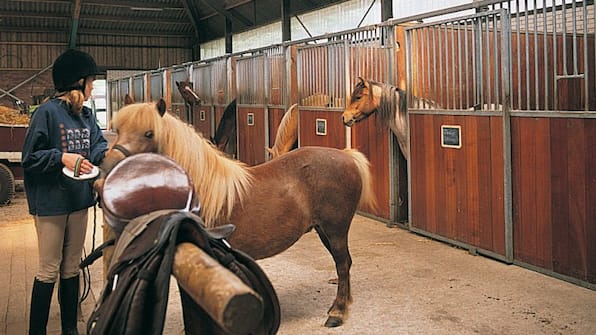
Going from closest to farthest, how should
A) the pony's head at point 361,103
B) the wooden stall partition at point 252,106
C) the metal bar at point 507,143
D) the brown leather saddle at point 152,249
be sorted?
1. the brown leather saddle at point 152,249
2. the metal bar at point 507,143
3. the pony's head at point 361,103
4. the wooden stall partition at point 252,106

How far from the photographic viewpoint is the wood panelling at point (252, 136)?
7.00 metres

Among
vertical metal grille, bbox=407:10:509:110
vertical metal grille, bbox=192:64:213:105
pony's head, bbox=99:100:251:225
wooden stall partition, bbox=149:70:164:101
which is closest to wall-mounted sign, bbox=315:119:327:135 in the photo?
vertical metal grille, bbox=407:10:509:110

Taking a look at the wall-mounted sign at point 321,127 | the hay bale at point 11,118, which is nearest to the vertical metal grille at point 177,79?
the hay bale at point 11,118

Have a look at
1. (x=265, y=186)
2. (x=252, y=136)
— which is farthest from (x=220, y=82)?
(x=265, y=186)

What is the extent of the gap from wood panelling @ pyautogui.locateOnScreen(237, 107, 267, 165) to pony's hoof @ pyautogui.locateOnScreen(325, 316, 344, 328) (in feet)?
14.1

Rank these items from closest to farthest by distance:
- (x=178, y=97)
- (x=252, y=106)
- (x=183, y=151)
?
(x=183, y=151) → (x=252, y=106) → (x=178, y=97)

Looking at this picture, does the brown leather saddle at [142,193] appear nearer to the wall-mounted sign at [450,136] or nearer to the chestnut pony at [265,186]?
→ the chestnut pony at [265,186]

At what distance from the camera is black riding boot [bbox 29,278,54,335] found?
2.25m

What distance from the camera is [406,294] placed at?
3184 millimetres

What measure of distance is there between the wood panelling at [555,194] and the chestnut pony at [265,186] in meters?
1.17

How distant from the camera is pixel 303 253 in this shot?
4.13 meters

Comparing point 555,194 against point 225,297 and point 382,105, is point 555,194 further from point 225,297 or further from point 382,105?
point 225,297

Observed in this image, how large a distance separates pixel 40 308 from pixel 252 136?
5.08 meters

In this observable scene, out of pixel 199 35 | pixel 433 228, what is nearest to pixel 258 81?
pixel 433 228
